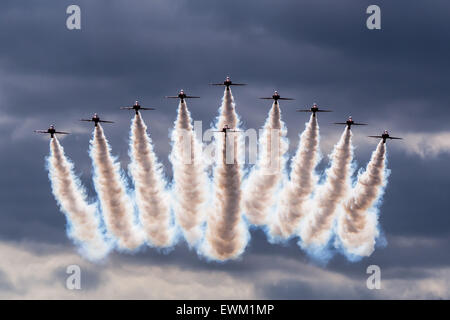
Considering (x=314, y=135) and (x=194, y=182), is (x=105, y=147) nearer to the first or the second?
(x=194, y=182)

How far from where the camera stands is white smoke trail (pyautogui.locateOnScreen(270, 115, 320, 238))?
342 ft

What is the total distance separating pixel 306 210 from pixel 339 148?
33.6 feet

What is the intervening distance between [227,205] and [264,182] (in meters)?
6.74

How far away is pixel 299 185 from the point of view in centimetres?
10544

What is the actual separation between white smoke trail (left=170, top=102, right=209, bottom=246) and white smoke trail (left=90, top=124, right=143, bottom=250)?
6.96 meters

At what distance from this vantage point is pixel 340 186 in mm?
104750

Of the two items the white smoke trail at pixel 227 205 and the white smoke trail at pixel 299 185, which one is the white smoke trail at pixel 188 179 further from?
the white smoke trail at pixel 299 185

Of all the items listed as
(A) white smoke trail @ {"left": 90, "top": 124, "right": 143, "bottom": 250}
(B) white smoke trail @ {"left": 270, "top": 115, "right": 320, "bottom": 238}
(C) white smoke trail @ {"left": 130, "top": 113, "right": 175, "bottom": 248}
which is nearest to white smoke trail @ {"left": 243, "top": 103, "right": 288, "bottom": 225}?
(B) white smoke trail @ {"left": 270, "top": 115, "right": 320, "bottom": 238}

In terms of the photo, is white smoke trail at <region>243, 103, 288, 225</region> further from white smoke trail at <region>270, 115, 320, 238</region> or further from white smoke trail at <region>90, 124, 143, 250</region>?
white smoke trail at <region>90, 124, 143, 250</region>

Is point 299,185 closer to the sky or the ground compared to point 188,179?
closer to the ground

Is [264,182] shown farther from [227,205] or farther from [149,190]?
[149,190]

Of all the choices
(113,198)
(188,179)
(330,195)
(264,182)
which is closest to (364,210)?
(330,195)
